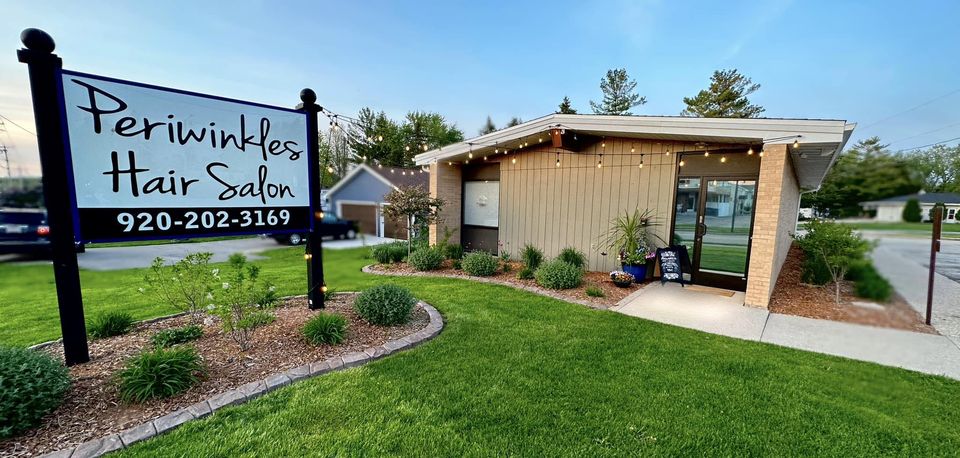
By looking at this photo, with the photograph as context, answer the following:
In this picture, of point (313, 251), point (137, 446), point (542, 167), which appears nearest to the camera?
point (137, 446)

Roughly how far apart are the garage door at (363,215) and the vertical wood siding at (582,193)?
19.2ft

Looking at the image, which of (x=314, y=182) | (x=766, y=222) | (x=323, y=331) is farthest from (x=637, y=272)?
(x=314, y=182)

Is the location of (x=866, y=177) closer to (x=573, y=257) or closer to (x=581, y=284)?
(x=581, y=284)

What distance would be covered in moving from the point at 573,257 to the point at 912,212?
6.51 meters

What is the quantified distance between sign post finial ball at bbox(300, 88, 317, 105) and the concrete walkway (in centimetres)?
432

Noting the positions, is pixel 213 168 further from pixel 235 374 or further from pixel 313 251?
pixel 235 374

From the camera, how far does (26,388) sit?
216 cm

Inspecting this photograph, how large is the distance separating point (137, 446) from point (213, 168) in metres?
2.15

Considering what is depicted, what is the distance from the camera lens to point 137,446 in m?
2.09

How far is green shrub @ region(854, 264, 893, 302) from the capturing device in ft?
2.40

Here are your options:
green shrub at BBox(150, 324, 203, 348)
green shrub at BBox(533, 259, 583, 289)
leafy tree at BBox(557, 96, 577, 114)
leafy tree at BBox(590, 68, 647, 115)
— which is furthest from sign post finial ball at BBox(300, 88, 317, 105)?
leafy tree at BBox(557, 96, 577, 114)

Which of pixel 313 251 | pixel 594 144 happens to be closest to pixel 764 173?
pixel 594 144

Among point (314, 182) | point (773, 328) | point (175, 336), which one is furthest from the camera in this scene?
point (773, 328)

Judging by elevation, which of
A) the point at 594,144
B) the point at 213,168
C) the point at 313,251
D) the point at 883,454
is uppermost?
the point at 594,144
